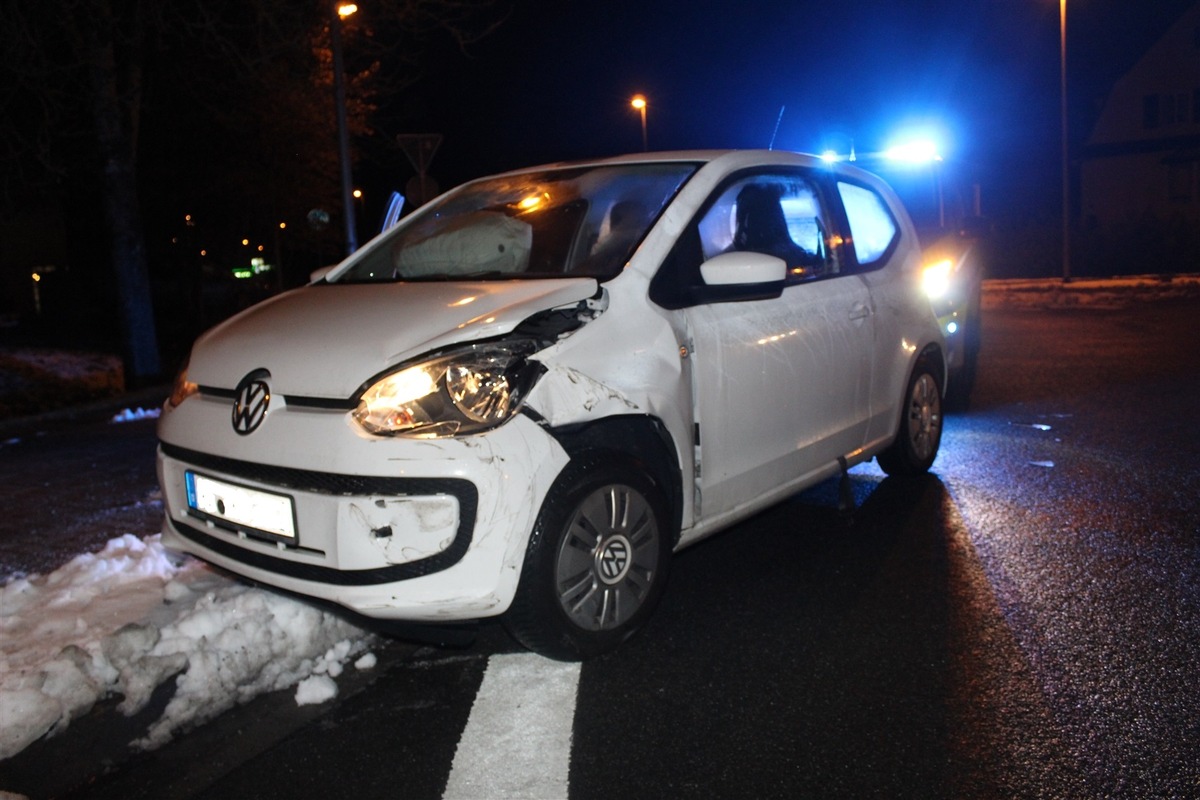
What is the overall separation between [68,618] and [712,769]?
7.76 ft

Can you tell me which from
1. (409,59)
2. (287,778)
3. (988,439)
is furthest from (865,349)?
(409,59)

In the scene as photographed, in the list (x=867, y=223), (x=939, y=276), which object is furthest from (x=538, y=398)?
(x=939, y=276)

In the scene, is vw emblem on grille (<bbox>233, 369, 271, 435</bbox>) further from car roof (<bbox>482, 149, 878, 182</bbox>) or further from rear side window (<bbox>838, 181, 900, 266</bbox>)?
rear side window (<bbox>838, 181, 900, 266</bbox>)

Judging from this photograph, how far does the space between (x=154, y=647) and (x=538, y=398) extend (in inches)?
59.2

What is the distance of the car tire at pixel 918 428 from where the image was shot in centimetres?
570

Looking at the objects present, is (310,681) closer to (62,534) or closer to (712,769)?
(712,769)

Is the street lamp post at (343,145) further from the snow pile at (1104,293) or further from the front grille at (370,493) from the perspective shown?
the front grille at (370,493)

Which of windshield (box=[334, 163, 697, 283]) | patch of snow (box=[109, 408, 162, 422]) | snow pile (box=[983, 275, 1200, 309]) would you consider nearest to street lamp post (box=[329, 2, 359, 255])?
patch of snow (box=[109, 408, 162, 422])

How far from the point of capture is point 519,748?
10.1ft

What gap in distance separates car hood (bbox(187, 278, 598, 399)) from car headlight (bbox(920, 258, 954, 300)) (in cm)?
564

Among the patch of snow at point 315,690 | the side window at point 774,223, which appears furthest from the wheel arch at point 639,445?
the patch of snow at point 315,690

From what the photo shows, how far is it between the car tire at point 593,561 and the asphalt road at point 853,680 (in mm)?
151

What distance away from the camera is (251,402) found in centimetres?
351

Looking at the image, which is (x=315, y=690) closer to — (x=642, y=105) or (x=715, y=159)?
(x=715, y=159)
